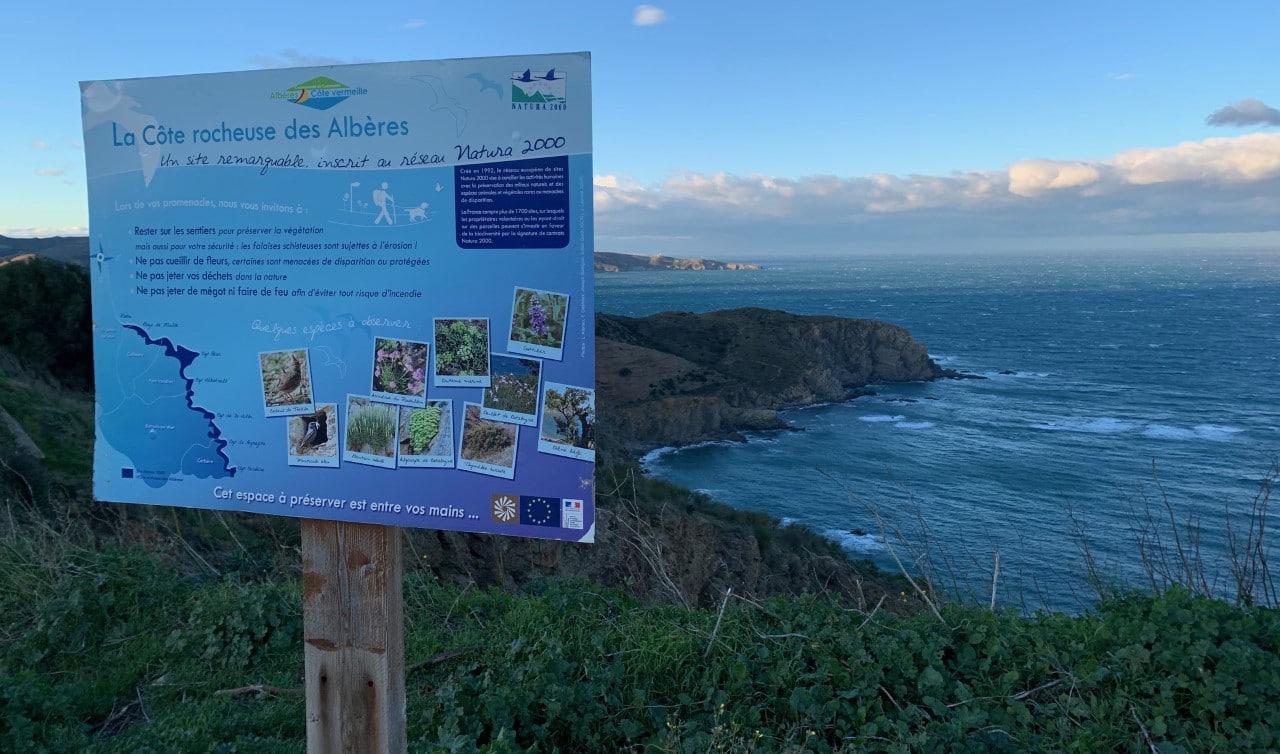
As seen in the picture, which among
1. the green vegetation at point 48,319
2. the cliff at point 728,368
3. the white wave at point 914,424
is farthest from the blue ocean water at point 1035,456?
the green vegetation at point 48,319

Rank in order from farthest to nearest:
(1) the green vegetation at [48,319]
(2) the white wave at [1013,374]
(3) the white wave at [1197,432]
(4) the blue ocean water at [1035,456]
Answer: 1. (2) the white wave at [1013,374]
2. (3) the white wave at [1197,432]
3. (1) the green vegetation at [48,319]
4. (4) the blue ocean water at [1035,456]

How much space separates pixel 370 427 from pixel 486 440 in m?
0.38

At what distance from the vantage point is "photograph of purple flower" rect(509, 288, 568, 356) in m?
2.39

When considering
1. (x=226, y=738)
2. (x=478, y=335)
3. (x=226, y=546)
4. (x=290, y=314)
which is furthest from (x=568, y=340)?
(x=226, y=546)

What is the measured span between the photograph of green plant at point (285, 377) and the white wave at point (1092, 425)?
2458 inches

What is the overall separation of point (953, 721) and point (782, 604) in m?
1.03

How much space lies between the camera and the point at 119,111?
9.03ft

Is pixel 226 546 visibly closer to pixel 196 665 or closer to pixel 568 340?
pixel 196 665

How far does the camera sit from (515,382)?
2.45 m

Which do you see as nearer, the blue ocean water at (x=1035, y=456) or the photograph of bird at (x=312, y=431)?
the photograph of bird at (x=312, y=431)

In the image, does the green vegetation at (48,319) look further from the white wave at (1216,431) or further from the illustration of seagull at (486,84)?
the white wave at (1216,431)

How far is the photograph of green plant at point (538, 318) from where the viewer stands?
239 centimetres

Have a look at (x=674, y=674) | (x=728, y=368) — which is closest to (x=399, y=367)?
(x=674, y=674)

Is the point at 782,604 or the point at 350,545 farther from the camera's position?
the point at 782,604
